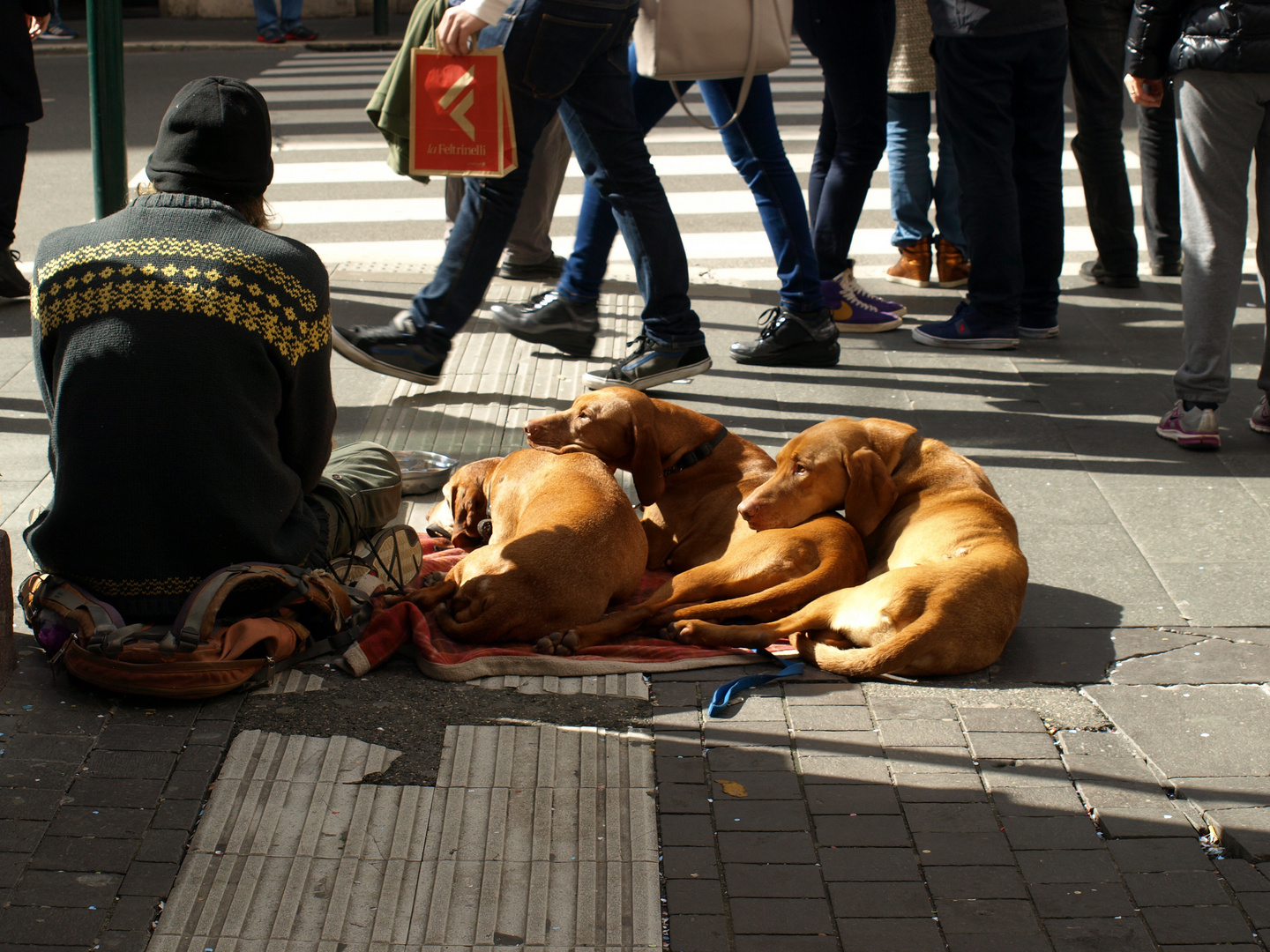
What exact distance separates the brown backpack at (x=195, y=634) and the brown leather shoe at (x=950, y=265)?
4942mm

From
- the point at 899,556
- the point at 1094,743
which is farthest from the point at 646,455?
the point at 1094,743

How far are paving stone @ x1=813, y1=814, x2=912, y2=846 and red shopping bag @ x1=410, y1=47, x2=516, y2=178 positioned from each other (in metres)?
2.83

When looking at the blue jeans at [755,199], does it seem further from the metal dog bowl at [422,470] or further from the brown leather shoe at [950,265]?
the brown leather shoe at [950,265]

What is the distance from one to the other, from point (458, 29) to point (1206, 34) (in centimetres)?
263

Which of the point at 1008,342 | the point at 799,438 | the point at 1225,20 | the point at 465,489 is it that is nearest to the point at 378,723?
the point at 465,489

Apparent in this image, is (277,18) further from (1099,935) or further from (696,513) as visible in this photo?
(1099,935)

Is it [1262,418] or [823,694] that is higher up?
[1262,418]

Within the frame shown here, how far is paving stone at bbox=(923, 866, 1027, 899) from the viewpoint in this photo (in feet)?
7.82

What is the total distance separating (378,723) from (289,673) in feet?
1.14

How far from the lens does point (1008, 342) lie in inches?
243

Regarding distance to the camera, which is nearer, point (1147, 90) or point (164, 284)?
point (164, 284)

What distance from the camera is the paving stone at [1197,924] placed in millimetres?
2273

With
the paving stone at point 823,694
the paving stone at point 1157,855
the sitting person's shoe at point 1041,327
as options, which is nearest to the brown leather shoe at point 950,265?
the sitting person's shoe at point 1041,327

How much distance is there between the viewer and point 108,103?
4.38 meters
